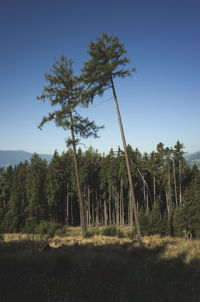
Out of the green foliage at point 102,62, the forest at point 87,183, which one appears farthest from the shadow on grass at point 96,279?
the forest at point 87,183

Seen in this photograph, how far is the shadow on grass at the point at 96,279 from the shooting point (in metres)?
4.14

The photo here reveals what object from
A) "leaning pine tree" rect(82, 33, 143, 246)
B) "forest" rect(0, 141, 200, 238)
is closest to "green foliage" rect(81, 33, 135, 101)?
"leaning pine tree" rect(82, 33, 143, 246)

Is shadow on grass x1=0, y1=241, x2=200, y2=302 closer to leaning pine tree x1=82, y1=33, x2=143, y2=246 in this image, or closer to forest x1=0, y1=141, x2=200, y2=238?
leaning pine tree x1=82, y1=33, x2=143, y2=246

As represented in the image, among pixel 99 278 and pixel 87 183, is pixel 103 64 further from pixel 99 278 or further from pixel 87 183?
pixel 87 183

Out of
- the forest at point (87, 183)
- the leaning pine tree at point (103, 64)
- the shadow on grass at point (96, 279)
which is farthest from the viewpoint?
the forest at point (87, 183)

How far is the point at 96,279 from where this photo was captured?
16.7ft

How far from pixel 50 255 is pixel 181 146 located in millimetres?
35528

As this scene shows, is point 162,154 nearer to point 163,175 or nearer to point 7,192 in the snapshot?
point 163,175

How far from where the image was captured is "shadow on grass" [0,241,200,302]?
414cm

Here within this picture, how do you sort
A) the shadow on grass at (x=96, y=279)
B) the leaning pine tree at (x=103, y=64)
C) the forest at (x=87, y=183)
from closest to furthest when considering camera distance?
the shadow on grass at (x=96, y=279) < the leaning pine tree at (x=103, y=64) < the forest at (x=87, y=183)

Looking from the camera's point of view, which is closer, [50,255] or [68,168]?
[50,255]

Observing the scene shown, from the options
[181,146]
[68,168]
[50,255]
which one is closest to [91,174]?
[68,168]

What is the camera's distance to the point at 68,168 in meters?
42.3

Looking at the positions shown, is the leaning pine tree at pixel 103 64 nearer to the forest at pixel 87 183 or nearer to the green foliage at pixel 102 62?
the green foliage at pixel 102 62
